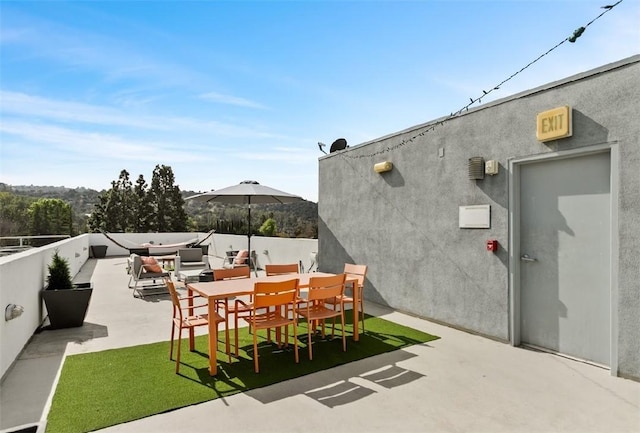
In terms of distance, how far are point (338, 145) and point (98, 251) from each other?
12.8 m

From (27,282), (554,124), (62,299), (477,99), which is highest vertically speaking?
(477,99)

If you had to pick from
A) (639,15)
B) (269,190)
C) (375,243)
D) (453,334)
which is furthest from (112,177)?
(639,15)

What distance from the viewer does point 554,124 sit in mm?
3867

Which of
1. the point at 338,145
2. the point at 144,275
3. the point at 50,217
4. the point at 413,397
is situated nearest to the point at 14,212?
the point at 50,217

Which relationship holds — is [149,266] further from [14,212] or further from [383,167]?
[14,212]

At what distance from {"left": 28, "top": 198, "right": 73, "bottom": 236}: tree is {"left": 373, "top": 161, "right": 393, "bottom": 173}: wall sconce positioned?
32.7 metres

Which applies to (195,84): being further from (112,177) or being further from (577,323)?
(112,177)

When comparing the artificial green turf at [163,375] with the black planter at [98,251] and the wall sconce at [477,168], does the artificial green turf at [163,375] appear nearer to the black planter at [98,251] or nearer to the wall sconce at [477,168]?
the wall sconce at [477,168]

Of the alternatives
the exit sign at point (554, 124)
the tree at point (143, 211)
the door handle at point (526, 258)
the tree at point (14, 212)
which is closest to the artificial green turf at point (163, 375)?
the door handle at point (526, 258)

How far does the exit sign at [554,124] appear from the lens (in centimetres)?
374

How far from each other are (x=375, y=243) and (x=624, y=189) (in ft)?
12.6

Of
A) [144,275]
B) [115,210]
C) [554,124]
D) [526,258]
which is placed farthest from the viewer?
[115,210]

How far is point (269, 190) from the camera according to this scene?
7.92 m

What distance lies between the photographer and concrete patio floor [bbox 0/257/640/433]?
2.61 meters
